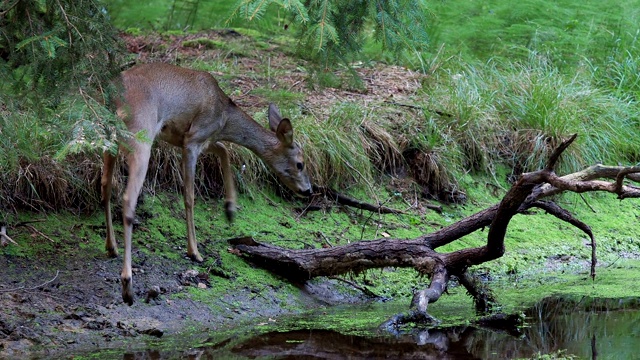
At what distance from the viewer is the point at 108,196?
23.6 feet

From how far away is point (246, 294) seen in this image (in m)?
7.16

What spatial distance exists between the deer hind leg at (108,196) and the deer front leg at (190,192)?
0.65 meters

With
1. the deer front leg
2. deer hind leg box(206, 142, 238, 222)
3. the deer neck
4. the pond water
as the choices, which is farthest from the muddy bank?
the deer neck

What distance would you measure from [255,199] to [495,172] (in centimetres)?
324

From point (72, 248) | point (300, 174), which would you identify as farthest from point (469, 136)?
point (72, 248)

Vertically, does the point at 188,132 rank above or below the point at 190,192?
above

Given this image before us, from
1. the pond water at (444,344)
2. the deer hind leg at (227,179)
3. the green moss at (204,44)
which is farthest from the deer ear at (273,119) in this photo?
the green moss at (204,44)

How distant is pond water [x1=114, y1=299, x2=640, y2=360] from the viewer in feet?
18.6

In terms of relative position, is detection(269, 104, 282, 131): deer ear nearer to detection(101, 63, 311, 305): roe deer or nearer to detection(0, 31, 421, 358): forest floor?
detection(101, 63, 311, 305): roe deer

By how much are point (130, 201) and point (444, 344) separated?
255 cm

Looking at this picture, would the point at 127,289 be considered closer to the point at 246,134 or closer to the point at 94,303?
the point at 94,303

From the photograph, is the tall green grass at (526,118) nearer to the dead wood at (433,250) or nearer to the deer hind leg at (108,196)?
the dead wood at (433,250)

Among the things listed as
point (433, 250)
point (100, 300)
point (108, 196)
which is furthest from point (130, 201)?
point (433, 250)

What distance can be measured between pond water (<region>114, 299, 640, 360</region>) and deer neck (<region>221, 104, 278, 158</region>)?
2349mm
